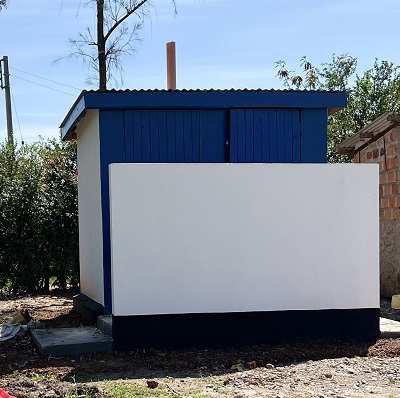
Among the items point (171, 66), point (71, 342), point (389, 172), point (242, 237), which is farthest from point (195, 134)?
point (389, 172)

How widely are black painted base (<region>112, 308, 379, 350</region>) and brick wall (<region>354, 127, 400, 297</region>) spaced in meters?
4.21

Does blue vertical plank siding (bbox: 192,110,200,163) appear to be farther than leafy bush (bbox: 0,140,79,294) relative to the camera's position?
No

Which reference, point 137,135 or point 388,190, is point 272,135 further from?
point 388,190

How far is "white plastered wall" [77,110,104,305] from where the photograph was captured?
29.2ft

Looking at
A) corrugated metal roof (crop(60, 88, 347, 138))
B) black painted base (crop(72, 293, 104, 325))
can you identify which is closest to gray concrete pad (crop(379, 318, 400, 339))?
corrugated metal roof (crop(60, 88, 347, 138))

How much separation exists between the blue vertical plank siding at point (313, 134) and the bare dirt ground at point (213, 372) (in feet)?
8.00

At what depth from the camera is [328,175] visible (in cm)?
763

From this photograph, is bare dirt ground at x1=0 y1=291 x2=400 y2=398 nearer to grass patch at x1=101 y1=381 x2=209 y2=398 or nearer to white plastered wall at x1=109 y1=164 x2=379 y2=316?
grass patch at x1=101 y1=381 x2=209 y2=398

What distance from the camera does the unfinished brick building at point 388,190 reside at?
38.4 ft

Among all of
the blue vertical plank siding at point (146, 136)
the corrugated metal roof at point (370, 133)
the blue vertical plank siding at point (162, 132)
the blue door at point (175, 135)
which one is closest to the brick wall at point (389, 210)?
the corrugated metal roof at point (370, 133)

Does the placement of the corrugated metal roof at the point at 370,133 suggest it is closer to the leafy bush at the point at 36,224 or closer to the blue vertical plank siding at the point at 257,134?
the blue vertical plank siding at the point at 257,134

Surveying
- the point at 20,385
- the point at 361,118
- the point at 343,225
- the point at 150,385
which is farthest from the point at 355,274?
the point at 361,118

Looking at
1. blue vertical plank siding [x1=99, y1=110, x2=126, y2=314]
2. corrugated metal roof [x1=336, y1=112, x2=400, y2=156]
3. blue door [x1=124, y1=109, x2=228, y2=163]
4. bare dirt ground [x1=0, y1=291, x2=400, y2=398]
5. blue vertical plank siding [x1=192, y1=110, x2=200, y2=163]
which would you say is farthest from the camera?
corrugated metal roof [x1=336, y1=112, x2=400, y2=156]

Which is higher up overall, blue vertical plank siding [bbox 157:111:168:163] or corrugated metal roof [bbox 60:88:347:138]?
corrugated metal roof [bbox 60:88:347:138]
